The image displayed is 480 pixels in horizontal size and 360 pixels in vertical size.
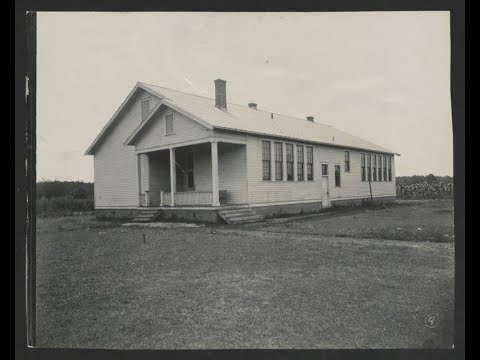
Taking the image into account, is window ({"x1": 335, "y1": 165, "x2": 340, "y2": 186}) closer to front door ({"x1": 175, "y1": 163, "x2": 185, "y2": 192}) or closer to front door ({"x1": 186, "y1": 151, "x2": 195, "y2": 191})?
front door ({"x1": 186, "y1": 151, "x2": 195, "y2": 191})

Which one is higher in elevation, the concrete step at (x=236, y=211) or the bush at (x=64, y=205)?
the bush at (x=64, y=205)

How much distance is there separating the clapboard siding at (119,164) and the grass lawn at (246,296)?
40.1 ft

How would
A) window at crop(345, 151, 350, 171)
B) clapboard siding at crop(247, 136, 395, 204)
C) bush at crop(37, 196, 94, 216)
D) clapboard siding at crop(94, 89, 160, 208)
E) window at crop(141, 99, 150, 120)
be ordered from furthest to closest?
1. window at crop(345, 151, 350, 171)
2. clapboard siding at crop(94, 89, 160, 208)
3. window at crop(141, 99, 150, 120)
4. clapboard siding at crop(247, 136, 395, 204)
5. bush at crop(37, 196, 94, 216)

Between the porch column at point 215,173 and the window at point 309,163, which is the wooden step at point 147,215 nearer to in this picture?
the porch column at point 215,173

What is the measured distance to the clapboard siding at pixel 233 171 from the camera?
1867cm

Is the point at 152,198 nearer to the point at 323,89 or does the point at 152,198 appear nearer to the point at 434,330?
the point at 323,89

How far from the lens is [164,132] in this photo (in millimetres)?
19406

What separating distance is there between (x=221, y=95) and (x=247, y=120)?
1.73 m

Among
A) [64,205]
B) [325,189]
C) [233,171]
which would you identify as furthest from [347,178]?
[64,205]

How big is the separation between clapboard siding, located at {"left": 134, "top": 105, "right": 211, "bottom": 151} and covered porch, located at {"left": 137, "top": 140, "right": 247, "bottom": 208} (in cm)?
35

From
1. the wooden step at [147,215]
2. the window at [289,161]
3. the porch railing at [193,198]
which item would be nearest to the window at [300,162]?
the window at [289,161]

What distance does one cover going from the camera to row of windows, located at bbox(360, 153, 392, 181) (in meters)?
27.8

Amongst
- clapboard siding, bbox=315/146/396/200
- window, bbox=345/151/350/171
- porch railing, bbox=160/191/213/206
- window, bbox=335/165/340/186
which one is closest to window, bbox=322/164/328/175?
clapboard siding, bbox=315/146/396/200
